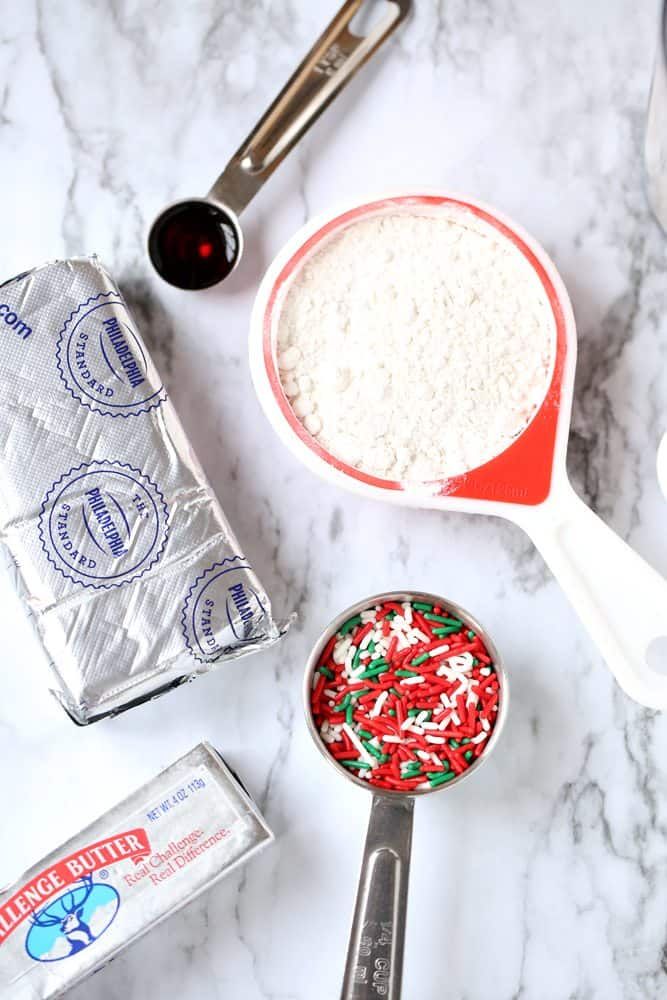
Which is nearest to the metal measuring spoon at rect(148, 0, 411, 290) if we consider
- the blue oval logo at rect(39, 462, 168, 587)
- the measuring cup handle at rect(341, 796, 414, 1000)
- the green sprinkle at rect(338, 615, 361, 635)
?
the blue oval logo at rect(39, 462, 168, 587)

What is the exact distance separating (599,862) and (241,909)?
0.44 meters

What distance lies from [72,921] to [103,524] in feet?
1.43

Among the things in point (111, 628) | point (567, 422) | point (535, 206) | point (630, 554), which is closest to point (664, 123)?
point (535, 206)

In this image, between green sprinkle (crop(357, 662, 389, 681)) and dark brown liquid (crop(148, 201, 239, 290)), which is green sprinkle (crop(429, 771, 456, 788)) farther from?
dark brown liquid (crop(148, 201, 239, 290))

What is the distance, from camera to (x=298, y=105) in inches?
51.8

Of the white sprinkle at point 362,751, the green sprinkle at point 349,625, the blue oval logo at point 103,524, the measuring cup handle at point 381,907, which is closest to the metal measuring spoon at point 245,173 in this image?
the blue oval logo at point 103,524

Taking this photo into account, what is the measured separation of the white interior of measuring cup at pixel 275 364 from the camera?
1.23m

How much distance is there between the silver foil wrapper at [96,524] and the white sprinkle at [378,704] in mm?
146

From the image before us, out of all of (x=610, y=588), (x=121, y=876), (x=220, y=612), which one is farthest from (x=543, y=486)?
(x=121, y=876)

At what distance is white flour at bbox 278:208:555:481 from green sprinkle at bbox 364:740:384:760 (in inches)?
11.9

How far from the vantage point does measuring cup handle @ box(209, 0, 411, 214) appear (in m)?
1.31

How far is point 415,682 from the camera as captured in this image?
1231 millimetres

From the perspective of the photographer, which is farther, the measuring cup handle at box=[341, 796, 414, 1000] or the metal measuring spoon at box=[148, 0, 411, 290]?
the metal measuring spoon at box=[148, 0, 411, 290]

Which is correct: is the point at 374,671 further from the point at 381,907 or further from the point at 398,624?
the point at 381,907
